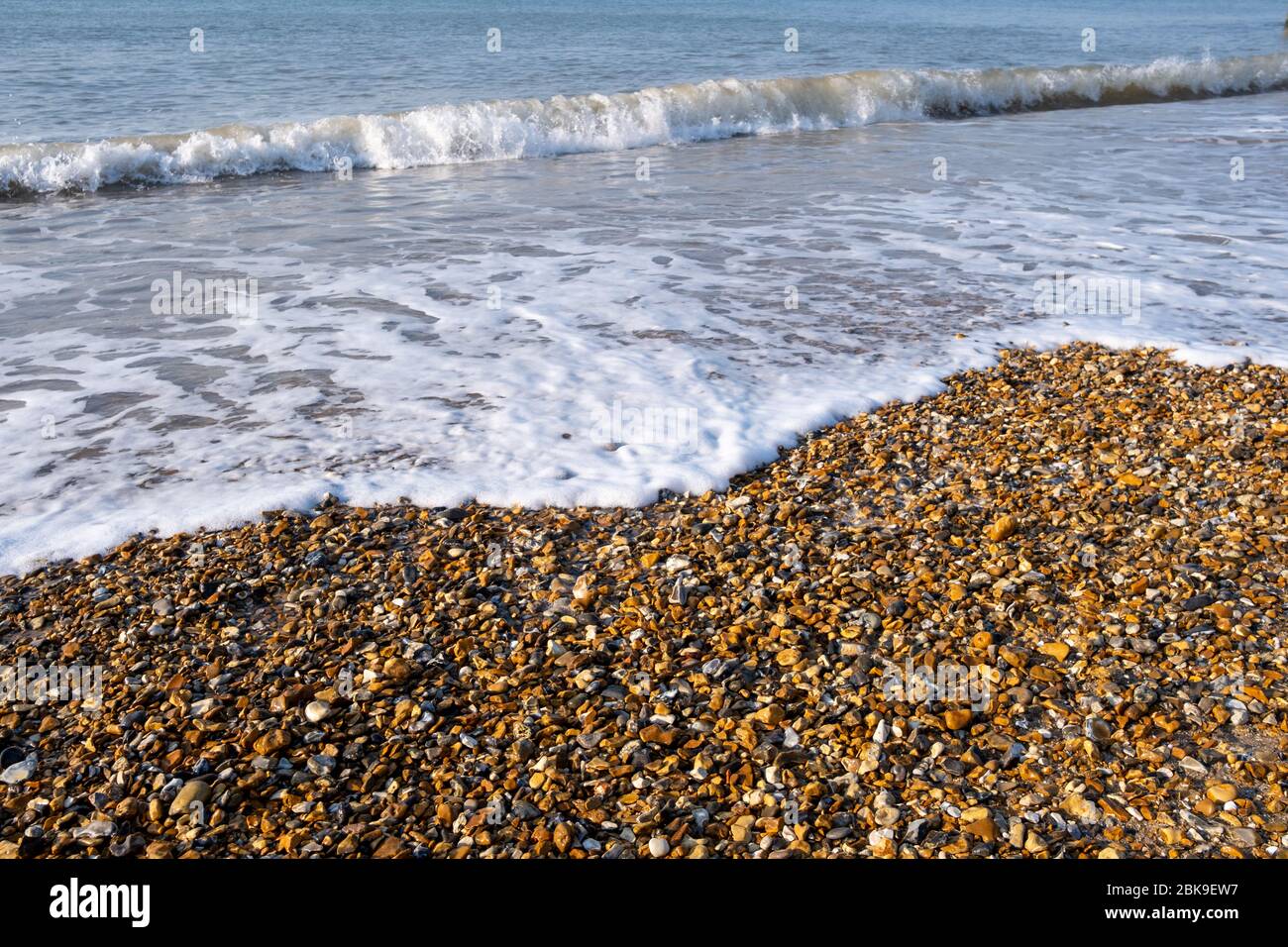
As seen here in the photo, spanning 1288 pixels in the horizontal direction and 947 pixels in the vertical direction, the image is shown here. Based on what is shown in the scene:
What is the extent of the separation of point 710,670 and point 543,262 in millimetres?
7040

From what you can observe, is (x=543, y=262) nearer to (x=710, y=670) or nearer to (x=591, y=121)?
(x=710, y=670)

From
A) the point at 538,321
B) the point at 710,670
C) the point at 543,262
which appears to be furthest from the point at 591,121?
the point at 710,670

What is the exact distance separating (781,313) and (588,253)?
9.24ft

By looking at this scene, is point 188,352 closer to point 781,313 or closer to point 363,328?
point 363,328

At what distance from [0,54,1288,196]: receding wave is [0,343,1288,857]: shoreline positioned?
1294cm

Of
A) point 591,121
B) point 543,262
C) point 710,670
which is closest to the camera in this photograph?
point 710,670

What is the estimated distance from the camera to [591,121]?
19453 millimetres

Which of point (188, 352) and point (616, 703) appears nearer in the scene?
point (616, 703)

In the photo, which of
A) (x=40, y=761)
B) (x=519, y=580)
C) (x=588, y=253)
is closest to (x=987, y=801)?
(x=519, y=580)

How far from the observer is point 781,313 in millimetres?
8523

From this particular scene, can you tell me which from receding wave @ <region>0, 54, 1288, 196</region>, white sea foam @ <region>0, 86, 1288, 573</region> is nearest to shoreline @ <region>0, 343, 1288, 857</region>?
white sea foam @ <region>0, 86, 1288, 573</region>

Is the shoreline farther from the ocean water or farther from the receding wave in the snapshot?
the receding wave

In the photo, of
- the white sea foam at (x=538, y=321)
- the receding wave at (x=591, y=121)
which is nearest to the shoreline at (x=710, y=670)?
the white sea foam at (x=538, y=321)

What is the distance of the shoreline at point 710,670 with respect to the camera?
10.6 feet
